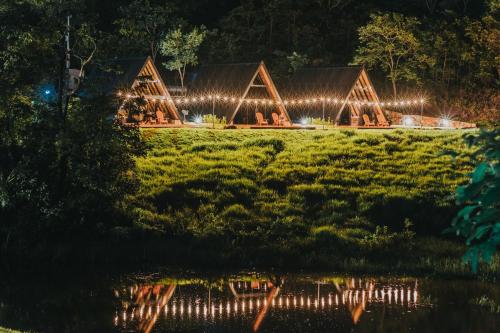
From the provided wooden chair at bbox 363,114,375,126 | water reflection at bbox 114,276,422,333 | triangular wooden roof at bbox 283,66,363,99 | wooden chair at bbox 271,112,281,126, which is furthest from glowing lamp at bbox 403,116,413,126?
water reflection at bbox 114,276,422,333

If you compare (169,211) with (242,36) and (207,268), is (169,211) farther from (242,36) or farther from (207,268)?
(242,36)

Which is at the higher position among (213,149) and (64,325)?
(213,149)

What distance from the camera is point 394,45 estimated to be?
40.7m

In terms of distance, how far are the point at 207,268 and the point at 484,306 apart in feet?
17.7

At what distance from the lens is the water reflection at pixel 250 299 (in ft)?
41.4

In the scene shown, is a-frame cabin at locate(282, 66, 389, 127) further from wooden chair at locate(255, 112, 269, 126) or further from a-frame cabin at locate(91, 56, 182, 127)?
a-frame cabin at locate(91, 56, 182, 127)

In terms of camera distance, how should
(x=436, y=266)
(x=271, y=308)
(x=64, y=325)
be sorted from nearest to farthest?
(x=64, y=325), (x=271, y=308), (x=436, y=266)

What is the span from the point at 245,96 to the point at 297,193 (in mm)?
12230

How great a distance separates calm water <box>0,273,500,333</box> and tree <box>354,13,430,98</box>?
84.4 ft

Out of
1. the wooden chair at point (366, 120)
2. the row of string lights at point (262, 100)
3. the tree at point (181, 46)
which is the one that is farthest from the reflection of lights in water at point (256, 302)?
the tree at point (181, 46)

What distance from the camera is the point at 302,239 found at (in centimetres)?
1795

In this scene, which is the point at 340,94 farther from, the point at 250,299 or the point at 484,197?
the point at 484,197

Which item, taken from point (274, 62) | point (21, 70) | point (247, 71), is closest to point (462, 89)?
point (274, 62)

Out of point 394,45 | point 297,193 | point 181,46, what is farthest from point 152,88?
point 394,45
